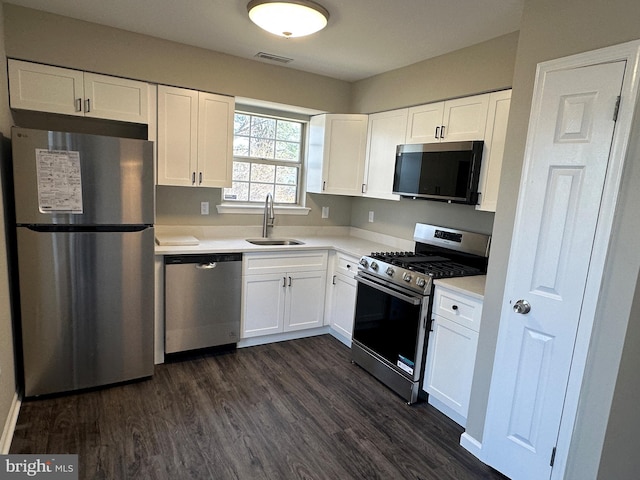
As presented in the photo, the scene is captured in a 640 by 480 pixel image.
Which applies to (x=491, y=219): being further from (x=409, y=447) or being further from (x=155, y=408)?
(x=155, y=408)

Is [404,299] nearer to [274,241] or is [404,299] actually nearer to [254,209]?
[274,241]

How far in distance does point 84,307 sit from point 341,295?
199cm

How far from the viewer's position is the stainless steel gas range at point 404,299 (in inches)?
103

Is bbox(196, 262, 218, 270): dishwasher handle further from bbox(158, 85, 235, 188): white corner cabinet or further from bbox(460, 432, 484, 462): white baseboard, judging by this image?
bbox(460, 432, 484, 462): white baseboard

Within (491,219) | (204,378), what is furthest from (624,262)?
(204,378)

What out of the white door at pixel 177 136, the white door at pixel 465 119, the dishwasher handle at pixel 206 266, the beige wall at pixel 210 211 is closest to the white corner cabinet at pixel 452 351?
the white door at pixel 465 119

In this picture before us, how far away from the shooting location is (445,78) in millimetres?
2914

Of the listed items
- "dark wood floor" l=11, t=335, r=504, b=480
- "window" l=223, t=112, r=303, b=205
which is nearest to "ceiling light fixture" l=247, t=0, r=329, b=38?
"window" l=223, t=112, r=303, b=205

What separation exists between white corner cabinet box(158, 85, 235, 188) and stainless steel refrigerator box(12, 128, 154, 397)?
583 mm

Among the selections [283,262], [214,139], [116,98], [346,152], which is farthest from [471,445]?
[116,98]

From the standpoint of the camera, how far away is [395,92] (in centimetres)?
338

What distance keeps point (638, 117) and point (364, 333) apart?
85.5 inches

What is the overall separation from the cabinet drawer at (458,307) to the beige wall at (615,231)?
208 mm

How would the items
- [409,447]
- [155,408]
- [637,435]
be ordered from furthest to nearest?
1. [155,408]
2. [409,447]
3. [637,435]
